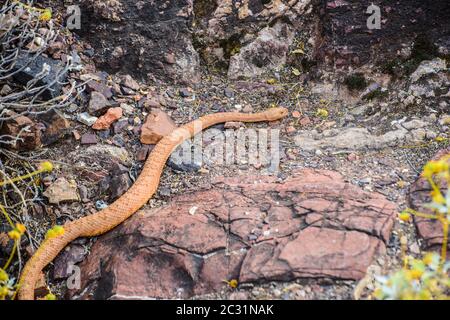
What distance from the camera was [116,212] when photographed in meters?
4.68

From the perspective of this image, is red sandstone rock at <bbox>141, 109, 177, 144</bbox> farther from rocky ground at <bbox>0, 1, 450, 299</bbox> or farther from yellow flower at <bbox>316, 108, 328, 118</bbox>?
yellow flower at <bbox>316, 108, 328, 118</bbox>

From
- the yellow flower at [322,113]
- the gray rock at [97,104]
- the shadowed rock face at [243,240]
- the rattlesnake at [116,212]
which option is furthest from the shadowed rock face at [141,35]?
the shadowed rock face at [243,240]

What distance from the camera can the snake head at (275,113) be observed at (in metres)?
5.70

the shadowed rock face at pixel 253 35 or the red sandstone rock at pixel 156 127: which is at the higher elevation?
the shadowed rock face at pixel 253 35

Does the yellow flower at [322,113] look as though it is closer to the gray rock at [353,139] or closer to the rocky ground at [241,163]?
the rocky ground at [241,163]

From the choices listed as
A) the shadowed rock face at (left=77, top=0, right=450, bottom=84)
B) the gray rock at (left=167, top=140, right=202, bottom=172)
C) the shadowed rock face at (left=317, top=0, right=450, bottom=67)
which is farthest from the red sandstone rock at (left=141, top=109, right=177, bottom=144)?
the shadowed rock face at (left=317, top=0, right=450, bottom=67)

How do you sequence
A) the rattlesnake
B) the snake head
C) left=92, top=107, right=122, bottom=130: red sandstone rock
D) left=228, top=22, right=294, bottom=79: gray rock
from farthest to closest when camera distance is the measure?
left=228, top=22, right=294, bottom=79: gray rock
the snake head
left=92, top=107, right=122, bottom=130: red sandstone rock
the rattlesnake

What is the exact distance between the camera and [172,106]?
19.2 feet

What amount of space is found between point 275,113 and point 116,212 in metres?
2.13

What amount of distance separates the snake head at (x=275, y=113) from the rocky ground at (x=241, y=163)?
0.09 meters

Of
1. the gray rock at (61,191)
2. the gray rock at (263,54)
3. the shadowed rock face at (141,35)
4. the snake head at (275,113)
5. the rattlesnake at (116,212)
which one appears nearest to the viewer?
the rattlesnake at (116,212)

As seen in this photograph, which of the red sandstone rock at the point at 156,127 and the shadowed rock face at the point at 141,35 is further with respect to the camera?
the shadowed rock face at the point at 141,35

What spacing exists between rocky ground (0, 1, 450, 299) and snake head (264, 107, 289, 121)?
3.5 inches

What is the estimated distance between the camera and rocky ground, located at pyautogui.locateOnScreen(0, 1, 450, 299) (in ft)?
12.6
